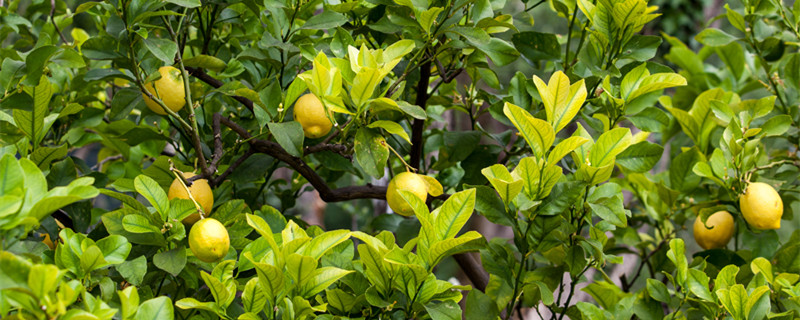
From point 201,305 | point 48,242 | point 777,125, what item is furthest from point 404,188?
point 777,125

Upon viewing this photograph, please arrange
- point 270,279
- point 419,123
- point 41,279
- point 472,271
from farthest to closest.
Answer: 1. point 472,271
2. point 419,123
3. point 270,279
4. point 41,279

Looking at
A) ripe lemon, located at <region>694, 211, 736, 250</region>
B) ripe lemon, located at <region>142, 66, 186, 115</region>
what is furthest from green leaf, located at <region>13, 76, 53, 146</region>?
ripe lemon, located at <region>694, 211, 736, 250</region>

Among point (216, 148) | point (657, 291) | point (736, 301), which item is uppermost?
point (216, 148)

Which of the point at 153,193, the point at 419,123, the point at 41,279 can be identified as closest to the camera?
the point at 41,279

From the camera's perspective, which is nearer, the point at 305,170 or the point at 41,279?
the point at 41,279

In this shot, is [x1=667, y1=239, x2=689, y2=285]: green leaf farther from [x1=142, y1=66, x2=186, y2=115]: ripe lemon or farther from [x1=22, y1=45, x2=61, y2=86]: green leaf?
[x1=22, y1=45, x2=61, y2=86]: green leaf

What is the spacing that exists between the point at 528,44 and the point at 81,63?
2.03 ft

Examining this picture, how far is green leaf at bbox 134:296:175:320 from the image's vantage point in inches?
22.2

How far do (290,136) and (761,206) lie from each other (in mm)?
644

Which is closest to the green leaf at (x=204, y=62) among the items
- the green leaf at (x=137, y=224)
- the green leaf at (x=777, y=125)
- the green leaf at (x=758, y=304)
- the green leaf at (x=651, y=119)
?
the green leaf at (x=137, y=224)

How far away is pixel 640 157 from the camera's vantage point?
878 millimetres

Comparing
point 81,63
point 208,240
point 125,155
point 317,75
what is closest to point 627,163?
point 317,75

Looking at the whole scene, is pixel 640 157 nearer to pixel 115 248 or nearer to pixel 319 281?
pixel 319 281

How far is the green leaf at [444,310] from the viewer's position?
0.66 m
